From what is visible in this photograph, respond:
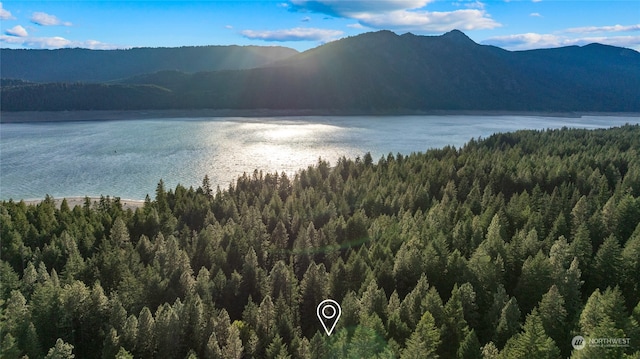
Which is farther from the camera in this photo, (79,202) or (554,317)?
(79,202)

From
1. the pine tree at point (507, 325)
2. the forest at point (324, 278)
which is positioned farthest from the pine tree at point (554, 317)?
the pine tree at point (507, 325)

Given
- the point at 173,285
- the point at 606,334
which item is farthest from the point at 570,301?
the point at 173,285

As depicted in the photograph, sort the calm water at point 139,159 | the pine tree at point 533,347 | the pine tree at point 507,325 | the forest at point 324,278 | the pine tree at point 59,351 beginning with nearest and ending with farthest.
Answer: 1. the pine tree at point 533,347
2. the pine tree at point 59,351
3. the forest at point 324,278
4. the pine tree at point 507,325
5. the calm water at point 139,159

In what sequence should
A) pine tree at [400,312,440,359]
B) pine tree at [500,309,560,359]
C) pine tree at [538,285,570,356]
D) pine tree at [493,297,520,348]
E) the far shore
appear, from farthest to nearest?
the far shore → pine tree at [538,285,570,356] → pine tree at [493,297,520,348] → pine tree at [400,312,440,359] → pine tree at [500,309,560,359]

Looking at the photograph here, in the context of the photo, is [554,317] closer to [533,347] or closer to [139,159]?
[533,347]

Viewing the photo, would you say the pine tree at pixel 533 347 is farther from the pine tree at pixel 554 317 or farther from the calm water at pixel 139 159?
the calm water at pixel 139 159

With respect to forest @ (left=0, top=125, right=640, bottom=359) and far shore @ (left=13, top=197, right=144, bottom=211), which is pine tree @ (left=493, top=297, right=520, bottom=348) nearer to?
forest @ (left=0, top=125, right=640, bottom=359)

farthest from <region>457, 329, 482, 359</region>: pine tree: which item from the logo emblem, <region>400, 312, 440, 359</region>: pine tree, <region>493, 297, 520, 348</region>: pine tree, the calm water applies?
the calm water

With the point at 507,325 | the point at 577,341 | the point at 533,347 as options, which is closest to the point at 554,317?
the point at 577,341
